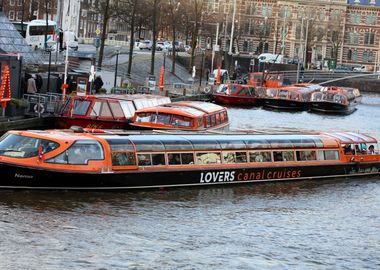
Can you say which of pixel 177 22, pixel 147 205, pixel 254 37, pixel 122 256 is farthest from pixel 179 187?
pixel 254 37

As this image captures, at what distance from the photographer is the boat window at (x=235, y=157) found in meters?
36.0

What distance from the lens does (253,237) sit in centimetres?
2881

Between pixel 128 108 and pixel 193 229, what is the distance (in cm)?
1912

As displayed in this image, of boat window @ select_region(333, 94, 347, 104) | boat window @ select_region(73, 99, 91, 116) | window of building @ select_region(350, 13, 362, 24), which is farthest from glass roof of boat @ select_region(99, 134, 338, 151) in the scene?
window of building @ select_region(350, 13, 362, 24)

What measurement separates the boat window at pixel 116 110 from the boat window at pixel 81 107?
43.1 inches

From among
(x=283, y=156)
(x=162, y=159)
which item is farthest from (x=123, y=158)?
(x=283, y=156)

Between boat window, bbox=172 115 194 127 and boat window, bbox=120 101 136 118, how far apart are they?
3.56m

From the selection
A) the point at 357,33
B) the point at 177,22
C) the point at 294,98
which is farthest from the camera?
the point at 357,33

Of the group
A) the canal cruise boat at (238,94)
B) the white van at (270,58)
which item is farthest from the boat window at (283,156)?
the white van at (270,58)

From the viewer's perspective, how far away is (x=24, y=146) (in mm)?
31141

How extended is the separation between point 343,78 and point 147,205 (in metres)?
86.0

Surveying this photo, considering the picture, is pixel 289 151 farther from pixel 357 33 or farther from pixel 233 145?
pixel 357 33

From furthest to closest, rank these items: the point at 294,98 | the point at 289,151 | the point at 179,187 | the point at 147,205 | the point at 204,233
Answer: the point at 294,98 → the point at 289,151 → the point at 179,187 → the point at 147,205 → the point at 204,233

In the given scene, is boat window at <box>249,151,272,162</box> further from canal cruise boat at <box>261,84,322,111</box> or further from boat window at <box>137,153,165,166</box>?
canal cruise boat at <box>261,84,322,111</box>
